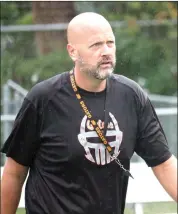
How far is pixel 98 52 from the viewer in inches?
146

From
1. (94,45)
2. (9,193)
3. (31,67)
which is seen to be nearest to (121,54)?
(31,67)

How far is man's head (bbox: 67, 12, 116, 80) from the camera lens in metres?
3.69

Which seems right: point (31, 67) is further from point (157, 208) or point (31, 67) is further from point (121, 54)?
point (157, 208)

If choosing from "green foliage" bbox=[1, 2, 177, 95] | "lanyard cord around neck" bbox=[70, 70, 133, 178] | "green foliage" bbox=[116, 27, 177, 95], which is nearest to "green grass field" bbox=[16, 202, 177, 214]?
"lanyard cord around neck" bbox=[70, 70, 133, 178]

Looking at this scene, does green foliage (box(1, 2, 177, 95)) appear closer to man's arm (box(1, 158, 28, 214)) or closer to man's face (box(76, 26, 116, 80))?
man's arm (box(1, 158, 28, 214))

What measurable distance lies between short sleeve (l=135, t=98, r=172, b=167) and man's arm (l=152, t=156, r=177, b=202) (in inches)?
1.1

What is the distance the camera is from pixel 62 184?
3.82 metres

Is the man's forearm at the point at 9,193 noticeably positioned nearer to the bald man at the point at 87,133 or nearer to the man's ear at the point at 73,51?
the bald man at the point at 87,133

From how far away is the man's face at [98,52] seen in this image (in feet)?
12.1

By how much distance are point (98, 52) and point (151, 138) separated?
1.76 feet

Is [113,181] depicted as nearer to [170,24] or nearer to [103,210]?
[103,210]

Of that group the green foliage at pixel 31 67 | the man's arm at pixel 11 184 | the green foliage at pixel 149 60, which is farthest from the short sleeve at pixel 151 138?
the green foliage at pixel 149 60

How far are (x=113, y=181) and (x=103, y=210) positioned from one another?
16cm

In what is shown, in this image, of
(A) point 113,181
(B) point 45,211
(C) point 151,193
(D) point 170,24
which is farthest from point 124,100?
(D) point 170,24
